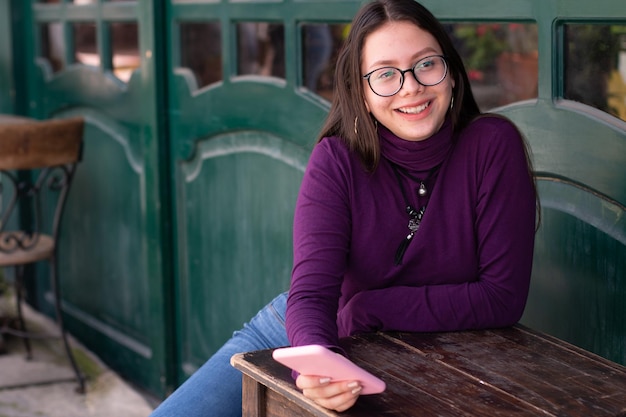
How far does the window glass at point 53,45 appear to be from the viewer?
14.9 ft

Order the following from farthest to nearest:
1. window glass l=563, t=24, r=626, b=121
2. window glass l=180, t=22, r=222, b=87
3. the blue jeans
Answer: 1. window glass l=180, t=22, r=222, b=87
2. window glass l=563, t=24, r=626, b=121
3. the blue jeans

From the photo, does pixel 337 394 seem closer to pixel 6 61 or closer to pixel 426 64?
pixel 426 64

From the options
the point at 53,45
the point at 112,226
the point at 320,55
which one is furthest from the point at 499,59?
the point at 53,45

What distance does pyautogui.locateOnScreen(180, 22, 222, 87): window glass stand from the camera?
3.46m

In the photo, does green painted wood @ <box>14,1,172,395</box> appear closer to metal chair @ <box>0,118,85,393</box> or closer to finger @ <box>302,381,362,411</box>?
metal chair @ <box>0,118,85,393</box>

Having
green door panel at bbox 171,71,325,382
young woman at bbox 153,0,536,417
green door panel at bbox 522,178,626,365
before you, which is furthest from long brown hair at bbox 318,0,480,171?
green door panel at bbox 171,71,325,382

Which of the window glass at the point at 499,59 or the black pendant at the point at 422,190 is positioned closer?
the black pendant at the point at 422,190

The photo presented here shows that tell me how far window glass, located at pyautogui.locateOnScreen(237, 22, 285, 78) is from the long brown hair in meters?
1.05

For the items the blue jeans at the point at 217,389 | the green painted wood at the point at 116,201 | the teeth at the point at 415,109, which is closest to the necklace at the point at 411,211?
the teeth at the point at 415,109

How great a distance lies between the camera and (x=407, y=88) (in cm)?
201

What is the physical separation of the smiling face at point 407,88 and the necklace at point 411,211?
0.22 feet

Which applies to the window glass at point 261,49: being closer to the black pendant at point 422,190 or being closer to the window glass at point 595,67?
the window glass at point 595,67

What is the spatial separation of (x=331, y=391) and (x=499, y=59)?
1.73 meters

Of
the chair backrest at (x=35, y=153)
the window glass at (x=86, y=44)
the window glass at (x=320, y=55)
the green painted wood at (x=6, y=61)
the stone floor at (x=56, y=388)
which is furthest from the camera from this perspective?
the green painted wood at (x=6, y=61)
